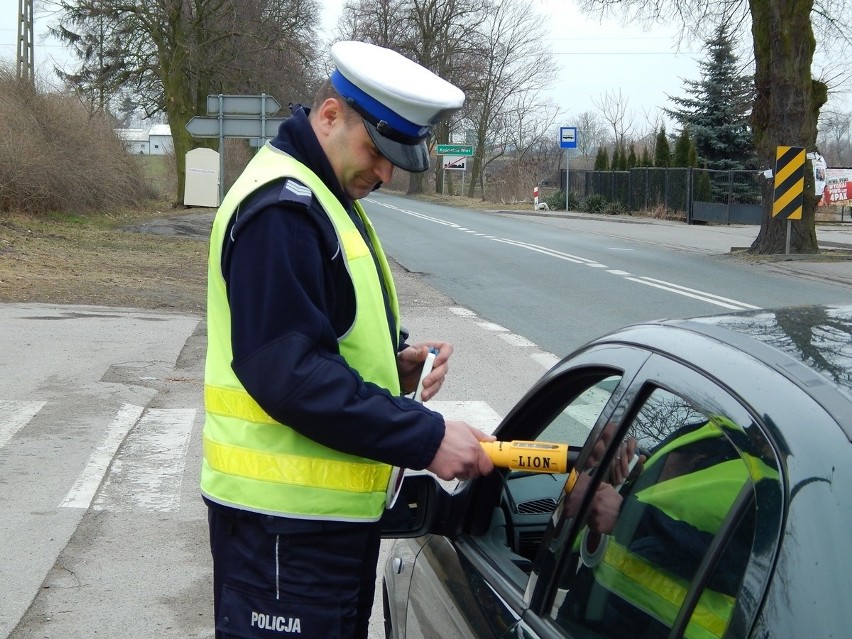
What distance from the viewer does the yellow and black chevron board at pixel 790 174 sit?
62.1 feet

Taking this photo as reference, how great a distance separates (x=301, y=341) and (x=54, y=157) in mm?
25367

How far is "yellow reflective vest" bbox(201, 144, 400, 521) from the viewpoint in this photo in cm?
223

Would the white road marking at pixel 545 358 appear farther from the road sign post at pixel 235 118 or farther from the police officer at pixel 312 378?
the road sign post at pixel 235 118

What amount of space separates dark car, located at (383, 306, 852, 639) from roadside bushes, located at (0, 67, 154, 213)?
22.9 m

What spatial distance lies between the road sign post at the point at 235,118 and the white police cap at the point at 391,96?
1865 cm

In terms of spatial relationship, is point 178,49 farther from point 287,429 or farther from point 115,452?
point 287,429

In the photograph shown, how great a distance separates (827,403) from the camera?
157cm

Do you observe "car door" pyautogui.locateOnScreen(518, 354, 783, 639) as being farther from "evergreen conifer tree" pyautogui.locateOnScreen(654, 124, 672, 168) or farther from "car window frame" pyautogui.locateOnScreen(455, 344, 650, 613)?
"evergreen conifer tree" pyautogui.locateOnScreen(654, 124, 672, 168)

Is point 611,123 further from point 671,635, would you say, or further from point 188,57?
point 671,635

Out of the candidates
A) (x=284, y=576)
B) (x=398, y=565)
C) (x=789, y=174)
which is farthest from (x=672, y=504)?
(x=789, y=174)

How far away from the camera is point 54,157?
2570cm

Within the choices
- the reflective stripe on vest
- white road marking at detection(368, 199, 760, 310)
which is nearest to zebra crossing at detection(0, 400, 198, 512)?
the reflective stripe on vest

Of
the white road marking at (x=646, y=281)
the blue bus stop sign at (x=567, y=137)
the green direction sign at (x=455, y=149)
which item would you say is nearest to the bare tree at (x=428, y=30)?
the green direction sign at (x=455, y=149)

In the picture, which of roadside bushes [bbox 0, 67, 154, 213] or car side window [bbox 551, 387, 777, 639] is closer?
car side window [bbox 551, 387, 777, 639]
